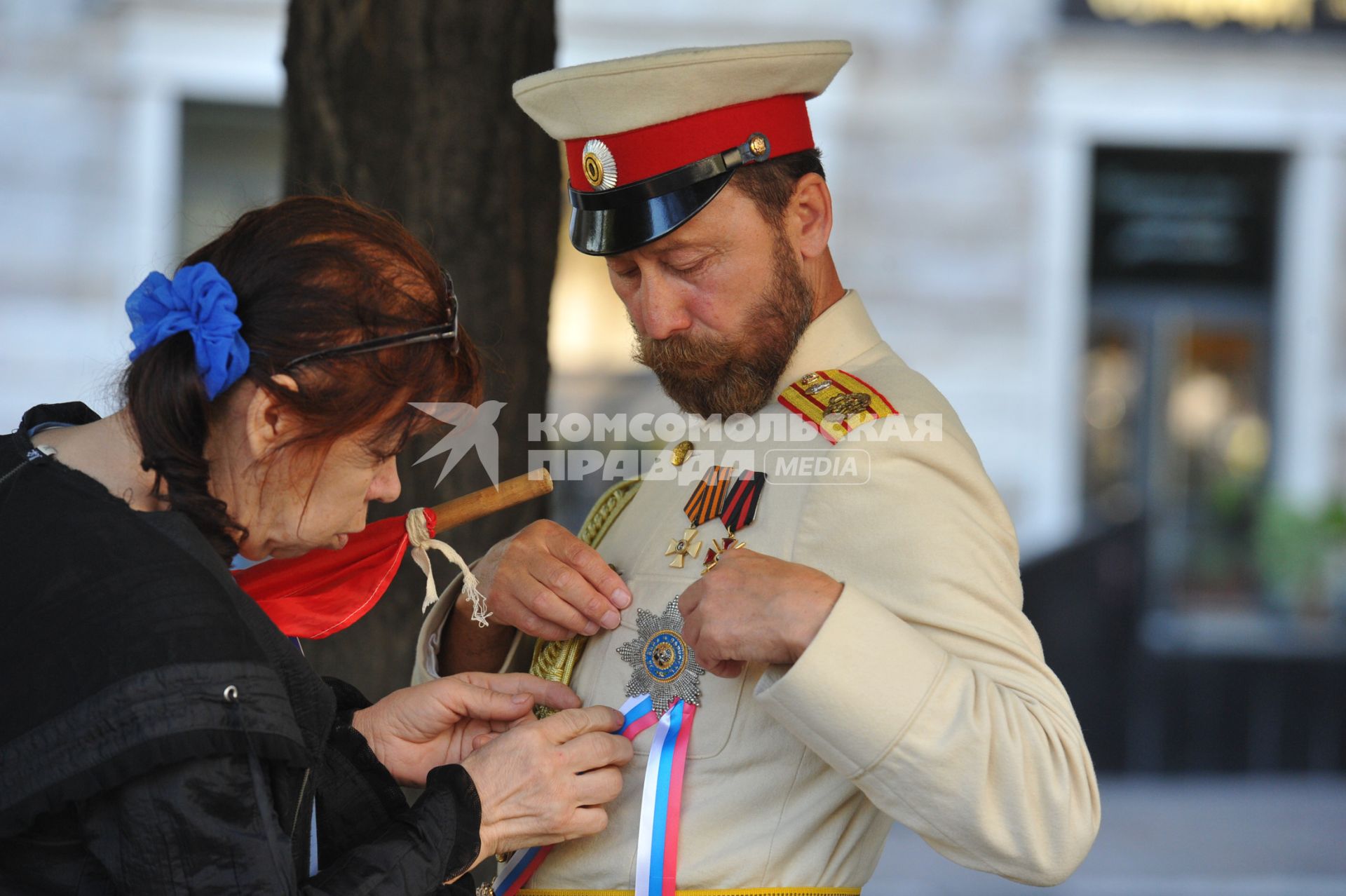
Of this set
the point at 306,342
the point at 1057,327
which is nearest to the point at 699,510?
the point at 306,342

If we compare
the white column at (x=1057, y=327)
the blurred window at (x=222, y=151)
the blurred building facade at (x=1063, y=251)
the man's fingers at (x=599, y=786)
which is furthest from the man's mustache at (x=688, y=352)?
the white column at (x=1057, y=327)

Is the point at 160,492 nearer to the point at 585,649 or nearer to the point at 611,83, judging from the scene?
the point at 585,649

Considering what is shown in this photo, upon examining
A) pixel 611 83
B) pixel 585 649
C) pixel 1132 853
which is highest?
pixel 611 83

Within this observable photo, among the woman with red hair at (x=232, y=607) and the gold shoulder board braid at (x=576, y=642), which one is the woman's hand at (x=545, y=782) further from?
the gold shoulder board braid at (x=576, y=642)

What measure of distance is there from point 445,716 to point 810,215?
3.20 ft

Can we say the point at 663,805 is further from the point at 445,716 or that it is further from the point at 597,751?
the point at 445,716

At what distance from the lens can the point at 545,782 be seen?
1.75 meters

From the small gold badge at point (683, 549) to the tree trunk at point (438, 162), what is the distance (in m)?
0.87

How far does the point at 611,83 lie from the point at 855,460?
68 centimetres

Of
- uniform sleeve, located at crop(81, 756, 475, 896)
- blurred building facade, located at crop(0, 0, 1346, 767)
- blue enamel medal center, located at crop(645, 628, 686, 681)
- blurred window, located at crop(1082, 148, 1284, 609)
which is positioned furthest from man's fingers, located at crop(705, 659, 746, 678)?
blurred window, located at crop(1082, 148, 1284, 609)

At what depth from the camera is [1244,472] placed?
7930 millimetres

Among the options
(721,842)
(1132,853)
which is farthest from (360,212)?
(1132,853)

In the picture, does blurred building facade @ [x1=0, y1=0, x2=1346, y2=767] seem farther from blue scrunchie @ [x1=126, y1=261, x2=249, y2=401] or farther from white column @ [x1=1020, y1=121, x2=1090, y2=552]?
blue scrunchie @ [x1=126, y1=261, x2=249, y2=401]

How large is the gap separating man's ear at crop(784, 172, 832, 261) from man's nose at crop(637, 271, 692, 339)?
22 centimetres
